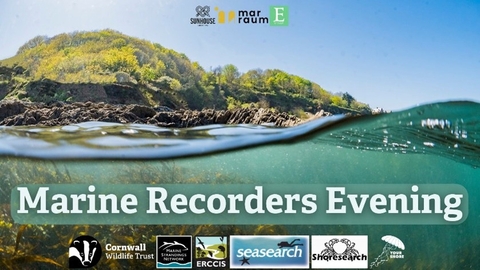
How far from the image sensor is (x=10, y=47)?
10.5ft

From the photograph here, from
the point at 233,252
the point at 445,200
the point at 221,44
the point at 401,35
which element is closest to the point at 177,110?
the point at 221,44

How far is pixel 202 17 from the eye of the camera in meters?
3.10

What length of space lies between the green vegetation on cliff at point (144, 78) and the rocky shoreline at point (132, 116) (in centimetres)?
5

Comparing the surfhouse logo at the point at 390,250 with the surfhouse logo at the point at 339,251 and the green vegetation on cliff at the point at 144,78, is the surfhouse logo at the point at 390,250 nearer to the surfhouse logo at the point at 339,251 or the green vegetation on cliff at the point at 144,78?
the surfhouse logo at the point at 339,251

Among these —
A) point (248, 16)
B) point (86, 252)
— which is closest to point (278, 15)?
point (248, 16)

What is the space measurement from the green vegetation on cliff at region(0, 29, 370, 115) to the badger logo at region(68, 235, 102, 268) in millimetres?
983

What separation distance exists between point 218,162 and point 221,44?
0.81 m

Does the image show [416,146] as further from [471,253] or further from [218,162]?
[218,162]

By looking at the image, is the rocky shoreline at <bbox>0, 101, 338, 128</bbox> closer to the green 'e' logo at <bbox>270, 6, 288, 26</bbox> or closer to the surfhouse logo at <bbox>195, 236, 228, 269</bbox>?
the green 'e' logo at <bbox>270, 6, 288, 26</bbox>

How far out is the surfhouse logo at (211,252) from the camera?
120 inches

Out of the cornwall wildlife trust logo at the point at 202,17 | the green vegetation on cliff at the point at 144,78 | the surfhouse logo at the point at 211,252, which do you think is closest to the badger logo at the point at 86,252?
the surfhouse logo at the point at 211,252

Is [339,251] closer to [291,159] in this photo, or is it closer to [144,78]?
[291,159]

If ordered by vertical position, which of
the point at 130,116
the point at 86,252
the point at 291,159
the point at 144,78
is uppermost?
the point at 144,78

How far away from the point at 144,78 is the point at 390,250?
2.05 meters
